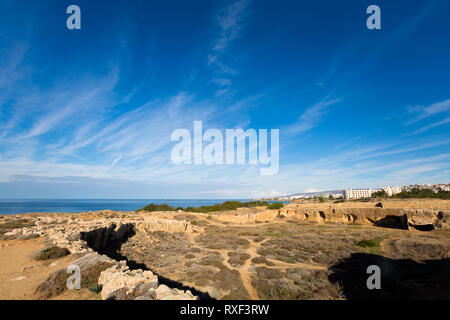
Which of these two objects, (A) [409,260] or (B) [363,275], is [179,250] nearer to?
(B) [363,275]

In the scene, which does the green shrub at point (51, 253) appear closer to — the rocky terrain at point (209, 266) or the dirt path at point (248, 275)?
the rocky terrain at point (209, 266)

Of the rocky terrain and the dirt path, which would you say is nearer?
the rocky terrain

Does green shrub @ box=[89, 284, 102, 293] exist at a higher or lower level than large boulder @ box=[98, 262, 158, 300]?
lower

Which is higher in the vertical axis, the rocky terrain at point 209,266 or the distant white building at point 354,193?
the rocky terrain at point 209,266

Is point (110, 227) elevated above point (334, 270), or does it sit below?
above

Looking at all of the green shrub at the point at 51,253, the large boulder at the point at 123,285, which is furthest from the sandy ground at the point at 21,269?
the large boulder at the point at 123,285

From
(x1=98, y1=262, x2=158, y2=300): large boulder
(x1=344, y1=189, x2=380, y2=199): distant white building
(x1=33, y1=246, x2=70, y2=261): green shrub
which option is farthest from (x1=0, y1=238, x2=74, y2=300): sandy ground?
(x1=344, y1=189, x2=380, y2=199): distant white building

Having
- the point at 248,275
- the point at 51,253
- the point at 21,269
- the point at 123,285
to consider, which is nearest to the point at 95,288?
the point at 123,285

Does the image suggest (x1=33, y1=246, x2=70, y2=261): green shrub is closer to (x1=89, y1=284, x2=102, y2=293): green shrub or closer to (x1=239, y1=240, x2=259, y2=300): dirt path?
(x1=89, y1=284, x2=102, y2=293): green shrub

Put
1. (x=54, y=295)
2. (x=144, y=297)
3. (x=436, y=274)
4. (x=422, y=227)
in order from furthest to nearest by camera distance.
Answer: (x=422, y=227)
(x=436, y=274)
(x=54, y=295)
(x=144, y=297)

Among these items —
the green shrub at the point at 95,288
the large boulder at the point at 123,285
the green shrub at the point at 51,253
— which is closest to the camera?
the large boulder at the point at 123,285

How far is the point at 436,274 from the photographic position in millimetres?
11375

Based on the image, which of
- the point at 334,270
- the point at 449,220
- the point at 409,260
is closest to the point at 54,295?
the point at 334,270
